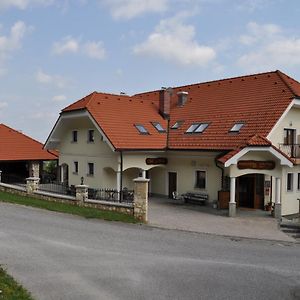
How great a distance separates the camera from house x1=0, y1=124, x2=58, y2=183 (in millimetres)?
31828

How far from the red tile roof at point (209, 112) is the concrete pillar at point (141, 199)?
18.3ft

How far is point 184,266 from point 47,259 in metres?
3.44

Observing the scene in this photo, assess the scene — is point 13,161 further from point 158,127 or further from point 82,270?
point 82,270

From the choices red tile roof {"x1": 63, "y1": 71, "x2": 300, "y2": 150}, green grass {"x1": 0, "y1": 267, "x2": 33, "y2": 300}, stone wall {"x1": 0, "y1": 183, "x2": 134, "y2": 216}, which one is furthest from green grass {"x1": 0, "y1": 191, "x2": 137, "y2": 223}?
green grass {"x1": 0, "y1": 267, "x2": 33, "y2": 300}

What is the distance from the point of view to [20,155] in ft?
105

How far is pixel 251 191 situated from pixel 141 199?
7.55 meters

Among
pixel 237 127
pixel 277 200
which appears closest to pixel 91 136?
pixel 237 127

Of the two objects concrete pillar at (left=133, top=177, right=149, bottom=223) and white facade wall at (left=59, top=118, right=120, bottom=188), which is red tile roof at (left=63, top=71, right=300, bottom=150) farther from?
concrete pillar at (left=133, top=177, right=149, bottom=223)

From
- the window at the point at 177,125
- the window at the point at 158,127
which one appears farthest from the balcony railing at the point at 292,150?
the window at the point at 158,127

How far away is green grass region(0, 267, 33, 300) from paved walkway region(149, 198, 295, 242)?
889cm

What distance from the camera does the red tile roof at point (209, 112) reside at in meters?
22.0

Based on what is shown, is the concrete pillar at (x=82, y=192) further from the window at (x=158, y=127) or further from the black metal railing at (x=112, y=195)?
the window at (x=158, y=127)

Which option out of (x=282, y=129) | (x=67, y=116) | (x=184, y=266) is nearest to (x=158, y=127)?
(x=67, y=116)

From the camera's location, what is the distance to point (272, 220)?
759 inches
